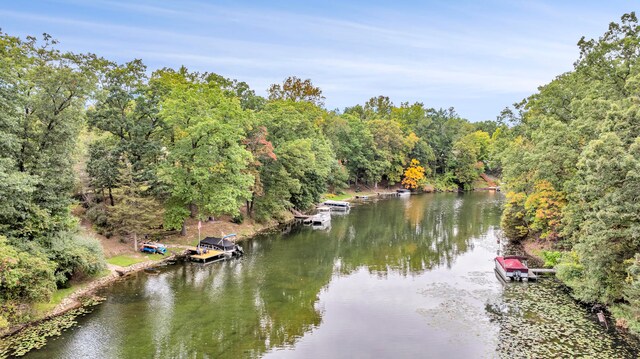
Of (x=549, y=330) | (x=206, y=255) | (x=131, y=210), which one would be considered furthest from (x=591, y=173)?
(x=131, y=210)

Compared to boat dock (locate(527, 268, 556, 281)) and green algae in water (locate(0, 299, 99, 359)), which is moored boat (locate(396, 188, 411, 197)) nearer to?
boat dock (locate(527, 268, 556, 281))

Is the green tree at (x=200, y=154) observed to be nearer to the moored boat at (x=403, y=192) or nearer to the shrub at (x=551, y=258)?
the shrub at (x=551, y=258)

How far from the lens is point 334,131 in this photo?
9356 centimetres

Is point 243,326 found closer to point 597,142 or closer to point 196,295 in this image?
point 196,295

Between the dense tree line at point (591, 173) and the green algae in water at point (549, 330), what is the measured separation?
1.43 m

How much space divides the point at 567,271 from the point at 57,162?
119ft

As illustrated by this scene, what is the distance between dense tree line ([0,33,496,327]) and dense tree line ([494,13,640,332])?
2776 cm

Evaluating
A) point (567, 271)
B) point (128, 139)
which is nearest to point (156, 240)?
point (128, 139)

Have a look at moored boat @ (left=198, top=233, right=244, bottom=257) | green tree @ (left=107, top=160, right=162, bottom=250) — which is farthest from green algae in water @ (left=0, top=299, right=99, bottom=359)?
moored boat @ (left=198, top=233, right=244, bottom=257)

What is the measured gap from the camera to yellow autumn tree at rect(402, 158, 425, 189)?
10394 centimetres

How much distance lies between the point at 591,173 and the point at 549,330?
9337 millimetres

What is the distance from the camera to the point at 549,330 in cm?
2380

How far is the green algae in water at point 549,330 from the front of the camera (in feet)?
69.8

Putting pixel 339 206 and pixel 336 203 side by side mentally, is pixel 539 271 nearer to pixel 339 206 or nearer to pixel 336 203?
pixel 339 206
